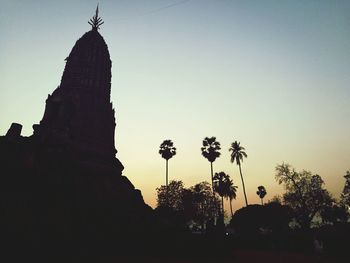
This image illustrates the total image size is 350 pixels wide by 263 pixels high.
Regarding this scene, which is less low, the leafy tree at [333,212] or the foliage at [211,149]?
the foliage at [211,149]

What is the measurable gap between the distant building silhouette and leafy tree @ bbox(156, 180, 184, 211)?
29481 mm

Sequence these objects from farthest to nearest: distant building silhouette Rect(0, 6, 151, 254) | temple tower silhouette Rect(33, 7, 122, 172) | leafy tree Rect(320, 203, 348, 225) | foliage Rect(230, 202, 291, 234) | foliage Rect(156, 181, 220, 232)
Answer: foliage Rect(156, 181, 220, 232)
leafy tree Rect(320, 203, 348, 225)
foliage Rect(230, 202, 291, 234)
temple tower silhouette Rect(33, 7, 122, 172)
distant building silhouette Rect(0, 6, 151, 254)

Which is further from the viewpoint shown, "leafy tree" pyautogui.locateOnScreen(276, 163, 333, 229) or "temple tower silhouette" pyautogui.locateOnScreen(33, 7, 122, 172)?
"leafy tree" pyautogui.locateOnScreen(276, 163, 333, 229)

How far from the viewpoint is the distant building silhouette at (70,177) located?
54.9 ft

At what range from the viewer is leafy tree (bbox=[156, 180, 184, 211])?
206ft

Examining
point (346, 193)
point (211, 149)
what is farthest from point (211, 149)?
point (346, 193)

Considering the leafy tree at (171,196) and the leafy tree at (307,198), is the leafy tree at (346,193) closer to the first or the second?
the leafy tree at (307,198)

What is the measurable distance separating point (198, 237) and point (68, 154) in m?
15.9

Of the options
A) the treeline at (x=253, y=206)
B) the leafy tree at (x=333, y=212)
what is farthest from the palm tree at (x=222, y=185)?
the leafy tree at (x=333, y=212)

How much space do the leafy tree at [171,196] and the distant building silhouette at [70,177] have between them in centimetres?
2948

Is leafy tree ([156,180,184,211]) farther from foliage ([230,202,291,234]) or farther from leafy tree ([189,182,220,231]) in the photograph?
foliage ([230,202,291,234])

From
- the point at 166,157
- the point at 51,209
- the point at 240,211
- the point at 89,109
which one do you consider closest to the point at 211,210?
the point at 240,211

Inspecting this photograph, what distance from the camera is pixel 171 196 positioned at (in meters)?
63.8

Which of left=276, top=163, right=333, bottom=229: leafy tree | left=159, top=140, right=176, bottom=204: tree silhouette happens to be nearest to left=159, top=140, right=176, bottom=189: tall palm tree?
left=159, top=140, right=176, bottom=204: tree silhouette
